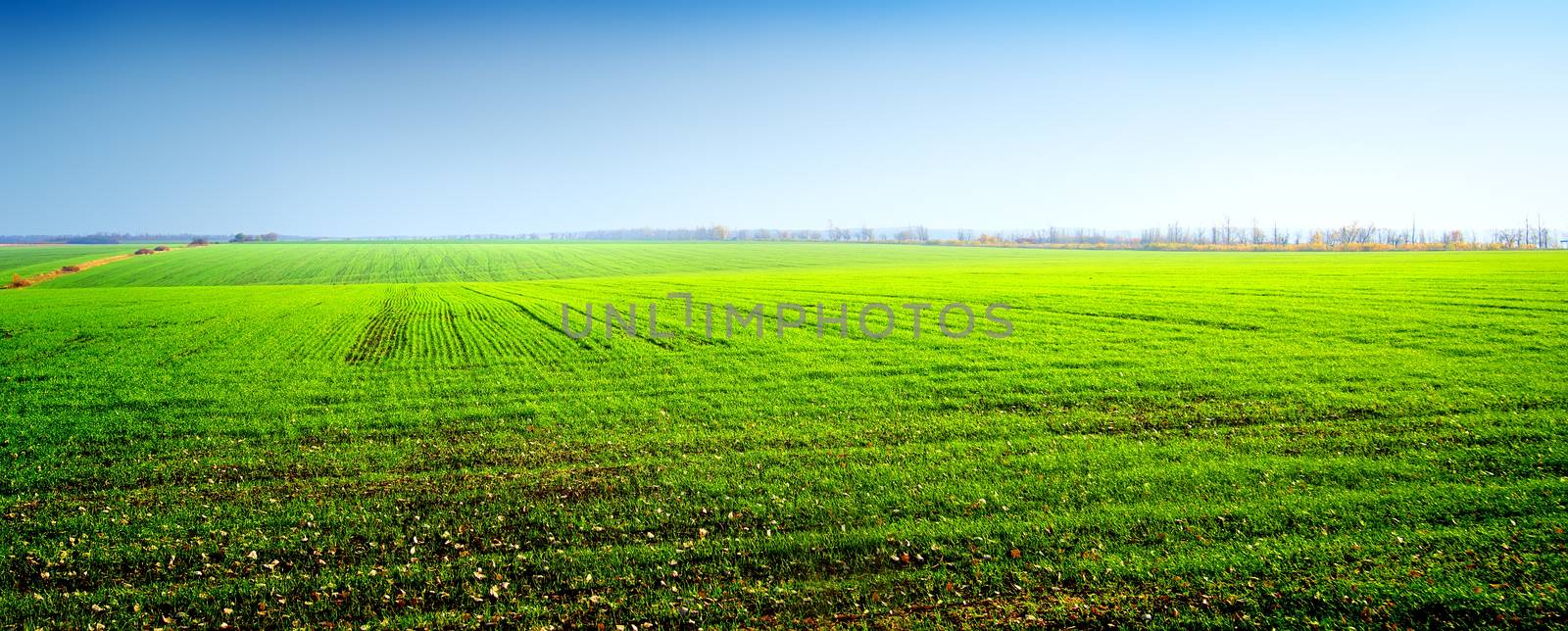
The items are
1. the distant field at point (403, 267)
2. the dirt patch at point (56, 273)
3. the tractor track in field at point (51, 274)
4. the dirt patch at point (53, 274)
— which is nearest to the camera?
the tractor track in field at point (51, 274)

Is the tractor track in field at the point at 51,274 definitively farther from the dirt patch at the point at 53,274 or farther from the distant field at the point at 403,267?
the distant field at the point at 403,267

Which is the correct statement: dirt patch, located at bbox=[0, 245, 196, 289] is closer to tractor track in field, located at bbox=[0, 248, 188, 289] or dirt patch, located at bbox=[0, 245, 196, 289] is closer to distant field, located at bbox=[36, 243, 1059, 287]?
tractor track in field, located at bbox=[0, 248, 188, 289]

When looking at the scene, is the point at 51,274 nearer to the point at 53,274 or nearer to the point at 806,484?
the point at 53,274

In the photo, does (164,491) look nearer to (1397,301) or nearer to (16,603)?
(16,603)

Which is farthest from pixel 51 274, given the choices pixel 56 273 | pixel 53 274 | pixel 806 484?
pixel 806 484

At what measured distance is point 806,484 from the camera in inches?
425

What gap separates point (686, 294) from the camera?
46688 mm

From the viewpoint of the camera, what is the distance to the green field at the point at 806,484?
750 centimetres

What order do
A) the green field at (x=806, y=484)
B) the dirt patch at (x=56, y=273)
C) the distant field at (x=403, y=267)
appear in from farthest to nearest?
the distant field at (x=403, y=267)
the dirt patch at (x=56, y=273)
the green field at (x=806, y=484)

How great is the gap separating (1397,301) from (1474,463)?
2800cm

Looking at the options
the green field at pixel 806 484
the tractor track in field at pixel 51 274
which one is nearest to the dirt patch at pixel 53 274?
the tractor track in field at pixel 51 274

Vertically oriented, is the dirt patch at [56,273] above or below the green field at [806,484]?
above

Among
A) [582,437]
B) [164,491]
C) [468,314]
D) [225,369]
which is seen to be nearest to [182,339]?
[225,369]

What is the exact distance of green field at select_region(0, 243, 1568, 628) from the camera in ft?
24.6
